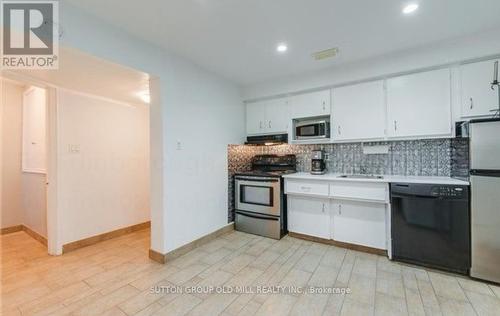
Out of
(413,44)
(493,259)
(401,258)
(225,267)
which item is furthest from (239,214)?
(413,44)

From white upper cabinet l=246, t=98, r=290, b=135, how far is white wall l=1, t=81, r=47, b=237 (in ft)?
11.6

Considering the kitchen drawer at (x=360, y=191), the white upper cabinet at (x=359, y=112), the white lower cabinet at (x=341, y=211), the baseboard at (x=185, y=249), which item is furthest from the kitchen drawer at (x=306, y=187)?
the baseboard at (x=185, y=249)

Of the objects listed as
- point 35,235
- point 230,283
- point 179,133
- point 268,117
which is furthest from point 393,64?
point 35,235

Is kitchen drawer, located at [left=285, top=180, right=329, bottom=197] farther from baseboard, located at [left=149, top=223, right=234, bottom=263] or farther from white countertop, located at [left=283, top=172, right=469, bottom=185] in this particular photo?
baseboard, located at [left=149, top=223, right=234, bottom=263]

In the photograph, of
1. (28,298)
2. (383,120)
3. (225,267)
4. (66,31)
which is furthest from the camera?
(383,120)

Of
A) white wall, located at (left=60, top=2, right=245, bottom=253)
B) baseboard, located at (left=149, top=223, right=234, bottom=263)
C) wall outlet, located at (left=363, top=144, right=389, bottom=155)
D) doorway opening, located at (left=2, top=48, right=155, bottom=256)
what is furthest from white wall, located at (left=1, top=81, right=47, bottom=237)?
wall outlet, located at (left=363, top=144, right=389, bottom=155)

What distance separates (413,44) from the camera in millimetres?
2455

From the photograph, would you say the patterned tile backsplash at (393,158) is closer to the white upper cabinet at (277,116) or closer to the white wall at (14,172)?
the white upper cabinet at (277,116)

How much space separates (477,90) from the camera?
232 centimetres

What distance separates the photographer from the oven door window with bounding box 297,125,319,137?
3234 mm

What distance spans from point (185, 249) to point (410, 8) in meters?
3.35

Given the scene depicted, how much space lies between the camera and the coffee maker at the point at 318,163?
3.31 m

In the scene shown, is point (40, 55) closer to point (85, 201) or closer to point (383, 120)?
point (85, 201)

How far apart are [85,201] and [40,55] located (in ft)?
6.23
